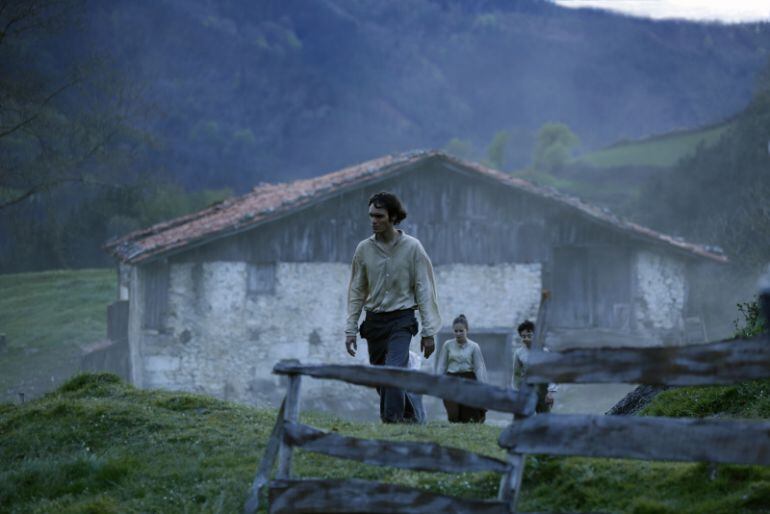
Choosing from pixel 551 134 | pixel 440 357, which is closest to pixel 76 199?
pixel 551 134

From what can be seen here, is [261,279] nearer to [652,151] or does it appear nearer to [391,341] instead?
[391,341]

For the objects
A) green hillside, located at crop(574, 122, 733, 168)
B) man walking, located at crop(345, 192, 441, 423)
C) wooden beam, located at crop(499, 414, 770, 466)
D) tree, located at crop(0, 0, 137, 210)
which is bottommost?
wooden beam, located at crop(499, 414, 770, 466)

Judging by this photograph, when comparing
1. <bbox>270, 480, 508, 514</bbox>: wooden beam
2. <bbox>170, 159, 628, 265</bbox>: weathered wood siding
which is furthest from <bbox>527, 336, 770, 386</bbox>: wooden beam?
<bbox>170, 159, 628, 265</bbox>: weathered wood siding

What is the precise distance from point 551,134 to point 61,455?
52.8 meters

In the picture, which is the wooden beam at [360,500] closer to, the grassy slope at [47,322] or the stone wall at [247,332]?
the stone wall at [247,332]

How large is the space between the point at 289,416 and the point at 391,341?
7.28 feet

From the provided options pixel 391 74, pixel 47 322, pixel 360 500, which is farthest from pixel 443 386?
pixel 391 74

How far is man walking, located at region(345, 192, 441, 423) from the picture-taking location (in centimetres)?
758

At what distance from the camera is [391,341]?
7.61 metres

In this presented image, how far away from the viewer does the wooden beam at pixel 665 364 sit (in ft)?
15.6

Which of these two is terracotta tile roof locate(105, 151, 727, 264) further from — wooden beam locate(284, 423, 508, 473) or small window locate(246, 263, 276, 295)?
wooden beam locate(284, 423, 508, 473)

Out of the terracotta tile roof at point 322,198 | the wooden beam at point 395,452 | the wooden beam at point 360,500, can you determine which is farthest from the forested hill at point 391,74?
the wooden beam at point 360,500

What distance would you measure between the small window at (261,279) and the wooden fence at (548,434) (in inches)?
597

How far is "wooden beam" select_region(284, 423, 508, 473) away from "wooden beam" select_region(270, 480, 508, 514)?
160 mm
